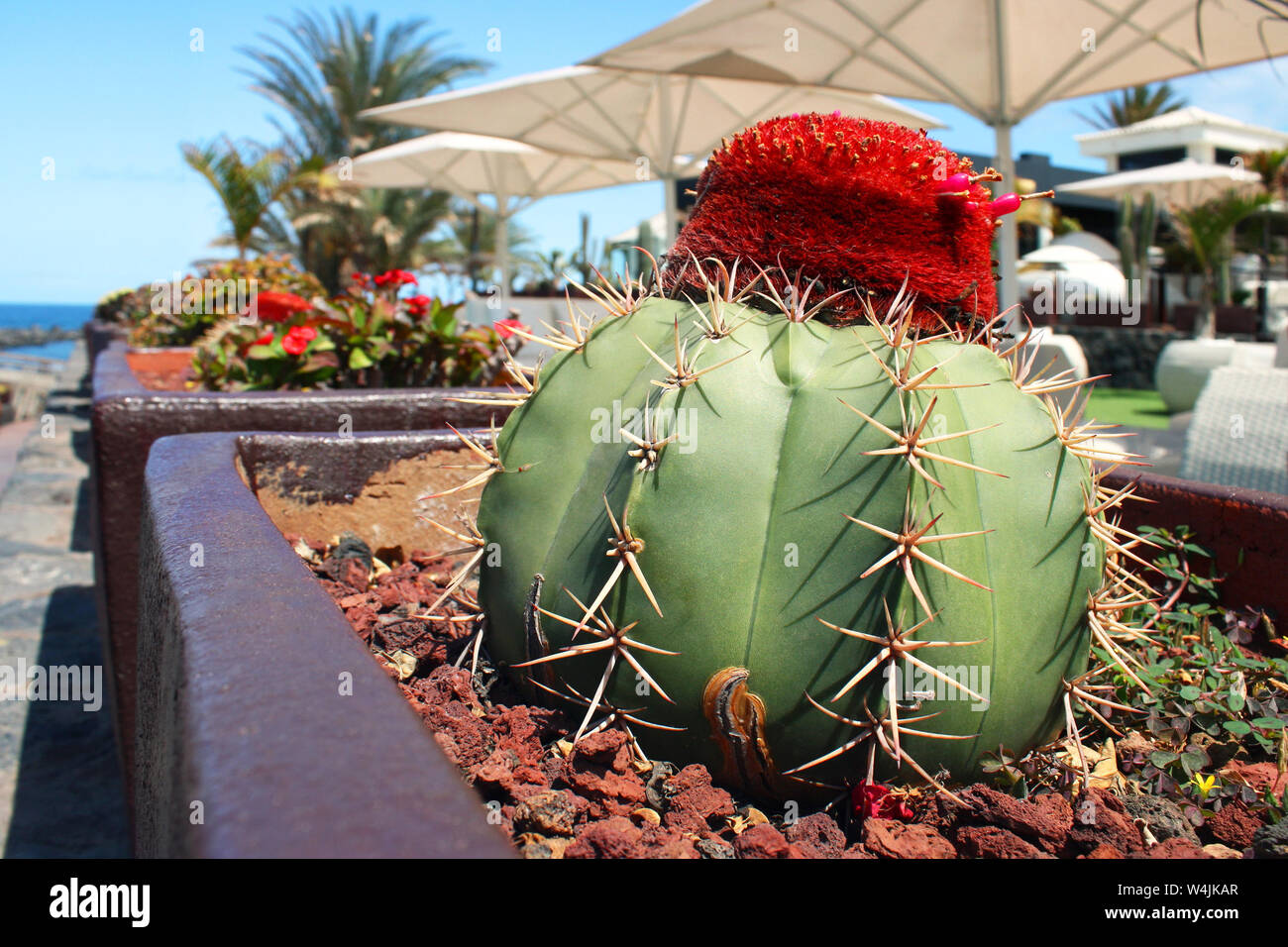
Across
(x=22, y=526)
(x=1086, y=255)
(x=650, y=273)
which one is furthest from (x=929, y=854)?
(x=1086, y=255)

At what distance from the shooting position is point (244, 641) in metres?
0.86

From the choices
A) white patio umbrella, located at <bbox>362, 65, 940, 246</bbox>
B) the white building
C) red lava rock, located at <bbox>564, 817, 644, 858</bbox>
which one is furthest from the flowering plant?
the white building

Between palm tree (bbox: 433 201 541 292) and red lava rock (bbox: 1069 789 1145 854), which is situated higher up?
A: palm tree (bbox: 433 201 541 292)

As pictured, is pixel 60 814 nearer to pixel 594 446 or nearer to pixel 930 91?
pixel 594 446

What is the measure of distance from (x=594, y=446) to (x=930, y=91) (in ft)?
26.3

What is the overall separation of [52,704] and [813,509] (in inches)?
152

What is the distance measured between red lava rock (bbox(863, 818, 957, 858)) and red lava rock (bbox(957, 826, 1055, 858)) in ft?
0.06

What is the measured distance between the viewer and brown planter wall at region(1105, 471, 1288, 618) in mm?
1798

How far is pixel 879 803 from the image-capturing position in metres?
1.22

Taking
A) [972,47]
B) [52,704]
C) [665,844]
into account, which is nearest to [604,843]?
[665,844]

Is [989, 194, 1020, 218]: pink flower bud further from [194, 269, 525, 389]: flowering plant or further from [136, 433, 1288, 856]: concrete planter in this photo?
[194, 269, 525, 389]: flowering plant

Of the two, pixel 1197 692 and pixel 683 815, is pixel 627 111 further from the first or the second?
pixel 683 815

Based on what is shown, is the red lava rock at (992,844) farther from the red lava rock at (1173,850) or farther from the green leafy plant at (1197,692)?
the green leafy plant at (1197,692)

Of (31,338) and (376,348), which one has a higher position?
(31,338)
